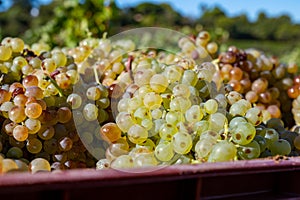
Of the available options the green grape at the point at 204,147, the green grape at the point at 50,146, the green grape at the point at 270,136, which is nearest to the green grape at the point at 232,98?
the green grape at the point at 270,136

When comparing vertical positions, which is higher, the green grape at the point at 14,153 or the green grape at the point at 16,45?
the green grape at the point at 16,45

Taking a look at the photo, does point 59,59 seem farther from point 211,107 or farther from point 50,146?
point 211,107

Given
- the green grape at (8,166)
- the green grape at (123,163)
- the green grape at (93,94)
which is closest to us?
the green grape at (8,166)

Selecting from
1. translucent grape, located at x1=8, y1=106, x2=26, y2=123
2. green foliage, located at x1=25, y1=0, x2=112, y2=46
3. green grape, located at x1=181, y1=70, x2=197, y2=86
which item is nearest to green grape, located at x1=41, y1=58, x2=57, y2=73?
translucent grape, located at x1=8, y1=106, x2=26, y2=123

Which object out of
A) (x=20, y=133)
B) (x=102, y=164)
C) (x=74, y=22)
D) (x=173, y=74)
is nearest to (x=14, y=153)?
(x=20, y=133)

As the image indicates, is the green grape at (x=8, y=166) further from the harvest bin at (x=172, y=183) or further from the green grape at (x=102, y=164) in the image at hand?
the green grape at (x=102, y=164)
